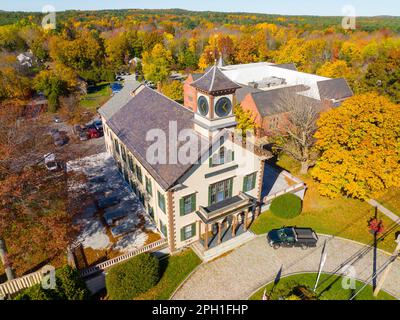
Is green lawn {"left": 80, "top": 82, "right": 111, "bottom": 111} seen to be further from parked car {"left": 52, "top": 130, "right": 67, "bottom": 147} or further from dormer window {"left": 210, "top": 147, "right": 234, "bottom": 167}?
dormer window {"left": 210, "top": 147, "right": 234, "bottom": 167}

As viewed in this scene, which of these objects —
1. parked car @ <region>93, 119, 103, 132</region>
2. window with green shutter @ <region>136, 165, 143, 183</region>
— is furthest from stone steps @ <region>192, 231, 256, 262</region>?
parked car @ <region>93, 119, 103, 132</region>

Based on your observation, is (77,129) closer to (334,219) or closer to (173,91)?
(173,91)

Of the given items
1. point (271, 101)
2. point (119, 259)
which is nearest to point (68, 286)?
point (119, 259)

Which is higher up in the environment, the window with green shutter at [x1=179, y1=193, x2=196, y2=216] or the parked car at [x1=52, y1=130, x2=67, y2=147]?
the window with green shutter at [x1=179, y1=193, x2=196, y2=216]

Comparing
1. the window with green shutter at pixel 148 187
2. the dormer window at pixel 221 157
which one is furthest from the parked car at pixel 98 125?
the dormer window at pixel 221 157

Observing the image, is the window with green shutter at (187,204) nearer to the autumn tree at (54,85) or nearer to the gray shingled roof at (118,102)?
the gray shingled roof at (118,102)
